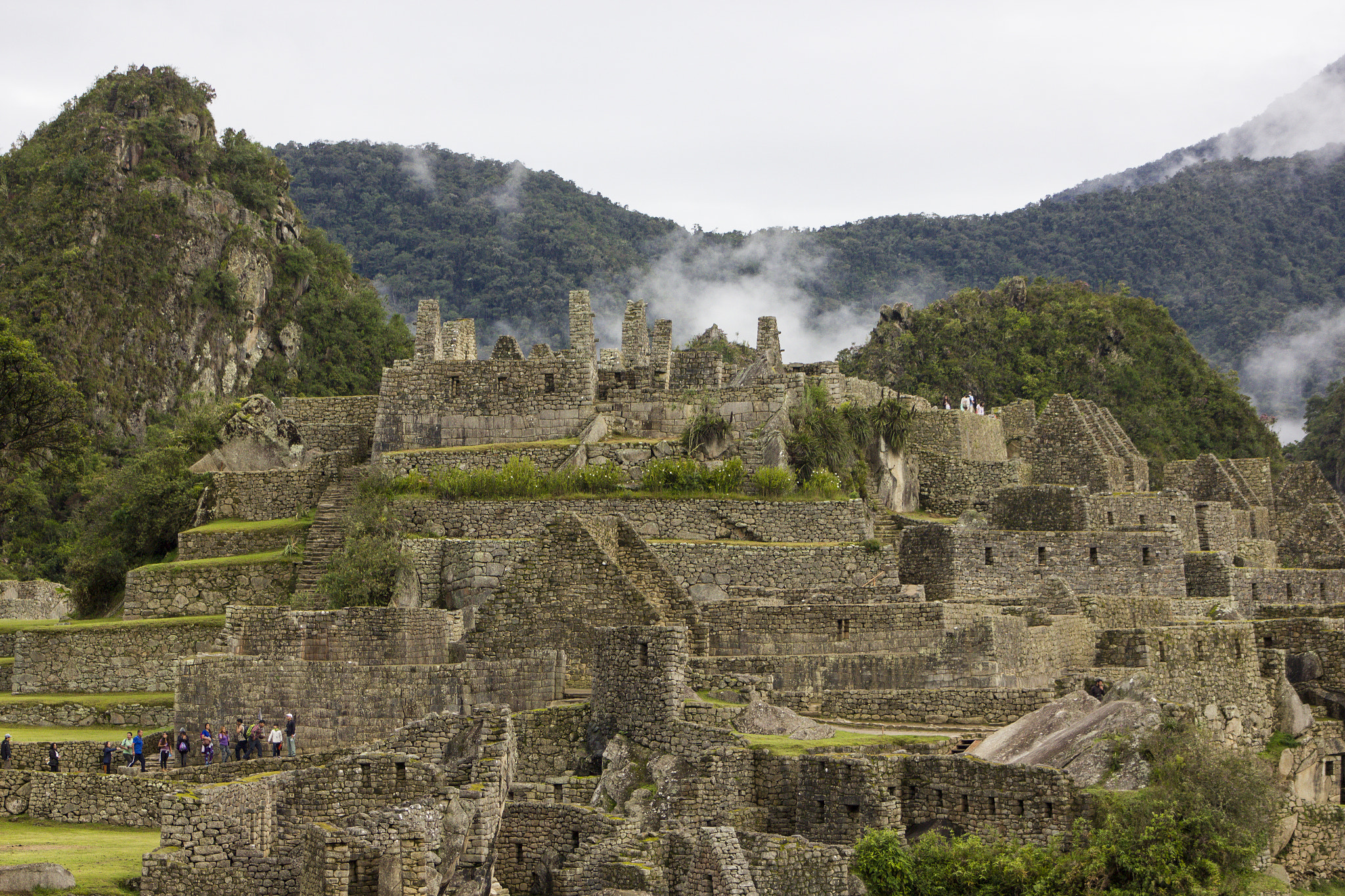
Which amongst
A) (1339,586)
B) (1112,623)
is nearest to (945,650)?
(1112,623)

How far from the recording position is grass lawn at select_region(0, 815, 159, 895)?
21.1 meters

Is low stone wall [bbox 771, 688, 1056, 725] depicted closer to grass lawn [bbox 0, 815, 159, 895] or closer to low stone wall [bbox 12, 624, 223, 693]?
grass lawn [bbox 0, 815, 159, 895]

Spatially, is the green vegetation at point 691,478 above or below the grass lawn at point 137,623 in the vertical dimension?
above

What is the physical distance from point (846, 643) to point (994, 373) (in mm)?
37854

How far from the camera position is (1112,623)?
33.4 metres

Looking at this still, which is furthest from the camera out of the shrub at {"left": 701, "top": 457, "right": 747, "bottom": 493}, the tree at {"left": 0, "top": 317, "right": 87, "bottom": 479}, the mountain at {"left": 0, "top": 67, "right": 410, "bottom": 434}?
the mountain at {"left": 0, "top": 67, "right": 410, "bottom": 434}

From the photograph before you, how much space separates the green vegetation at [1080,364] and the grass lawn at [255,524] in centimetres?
2938

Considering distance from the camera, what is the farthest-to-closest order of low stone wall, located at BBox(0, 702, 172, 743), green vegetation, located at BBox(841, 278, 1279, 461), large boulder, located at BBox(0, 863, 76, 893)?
green vegetation, located at BBox(841, 278, 1279, 461) < low stone wall, located at BBox(0, 702, 172, 743) < large boulder, located at BBox(0, 863, 76, 893)

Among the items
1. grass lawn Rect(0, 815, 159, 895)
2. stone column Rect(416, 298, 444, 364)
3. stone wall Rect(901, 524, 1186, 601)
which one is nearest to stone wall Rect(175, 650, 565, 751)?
grass lawn Rect(0, 815, 159, 895)

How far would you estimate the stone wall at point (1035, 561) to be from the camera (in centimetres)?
3475

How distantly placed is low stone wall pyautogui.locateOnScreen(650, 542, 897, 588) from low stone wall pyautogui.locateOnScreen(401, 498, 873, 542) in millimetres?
721

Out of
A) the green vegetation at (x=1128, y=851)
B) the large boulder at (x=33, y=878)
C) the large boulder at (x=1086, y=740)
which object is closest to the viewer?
the large boulder at (x=33, y=878)

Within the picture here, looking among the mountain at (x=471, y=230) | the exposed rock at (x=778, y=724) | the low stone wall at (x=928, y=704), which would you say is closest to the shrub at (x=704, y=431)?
the low stone wall at (x=928, y=704)

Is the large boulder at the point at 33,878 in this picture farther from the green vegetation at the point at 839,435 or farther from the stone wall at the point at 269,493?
the green vegetation at the point at 839,435
